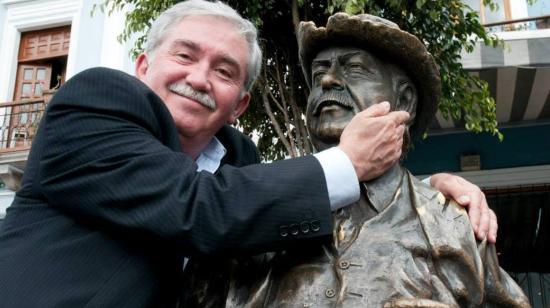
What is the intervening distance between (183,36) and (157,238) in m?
0.66

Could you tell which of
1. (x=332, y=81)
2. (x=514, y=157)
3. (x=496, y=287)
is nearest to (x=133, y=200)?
(x=332, y=81)

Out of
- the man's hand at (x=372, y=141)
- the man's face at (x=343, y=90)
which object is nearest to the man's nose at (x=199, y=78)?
the man's face at (x=343, y=90)

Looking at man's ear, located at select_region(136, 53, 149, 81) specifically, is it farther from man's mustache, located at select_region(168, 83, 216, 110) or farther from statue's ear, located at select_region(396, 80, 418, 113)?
statue's ear, located at select_region(396, 80, 418, 113)

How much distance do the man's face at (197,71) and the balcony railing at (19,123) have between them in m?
6.82

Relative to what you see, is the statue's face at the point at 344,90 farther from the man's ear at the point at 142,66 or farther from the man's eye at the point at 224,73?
the man's ear at the point at 142,66

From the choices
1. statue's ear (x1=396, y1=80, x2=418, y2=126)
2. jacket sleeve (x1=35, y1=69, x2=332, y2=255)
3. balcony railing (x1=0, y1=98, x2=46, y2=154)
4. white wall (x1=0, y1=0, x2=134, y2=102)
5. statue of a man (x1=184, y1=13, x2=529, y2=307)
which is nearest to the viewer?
jacket sleeve (x1=35, y1=69, x2=332, y2=255)

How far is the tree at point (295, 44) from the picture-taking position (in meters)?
4.02

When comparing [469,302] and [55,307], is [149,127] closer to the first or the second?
[55,307]

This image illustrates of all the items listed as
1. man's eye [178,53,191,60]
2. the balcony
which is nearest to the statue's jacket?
man's eye [178,53,191,60]

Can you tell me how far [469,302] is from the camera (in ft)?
4.65

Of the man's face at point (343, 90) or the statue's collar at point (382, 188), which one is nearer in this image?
the statue's collar at point (382, 188)

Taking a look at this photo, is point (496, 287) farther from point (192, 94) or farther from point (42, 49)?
point (42, 49)

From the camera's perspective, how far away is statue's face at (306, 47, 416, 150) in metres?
1.63

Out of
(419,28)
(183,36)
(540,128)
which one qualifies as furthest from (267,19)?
(540,128)
